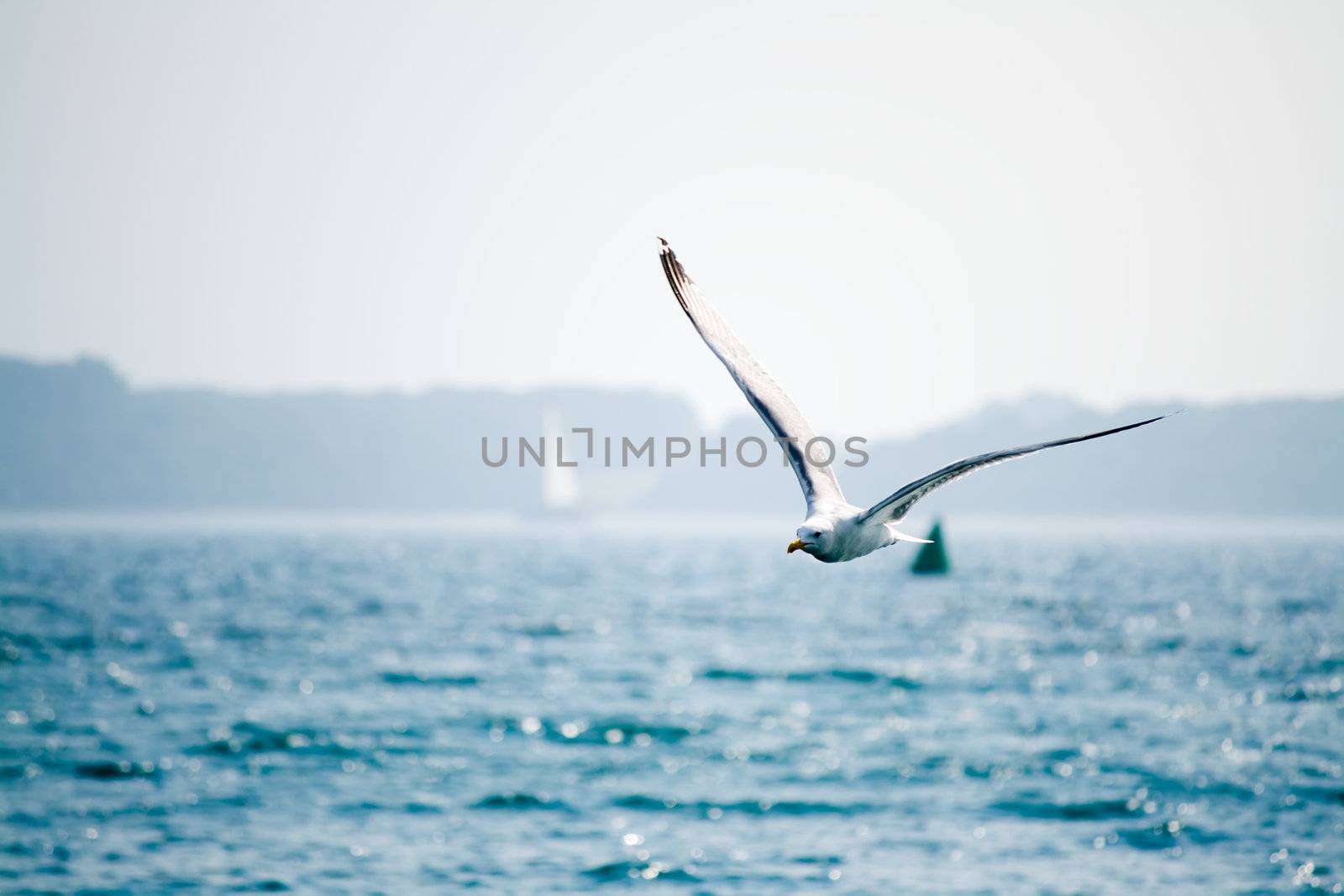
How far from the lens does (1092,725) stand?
114 ft

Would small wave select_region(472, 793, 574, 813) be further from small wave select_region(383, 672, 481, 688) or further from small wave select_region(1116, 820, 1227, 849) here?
small wave select_region(383, 672, 481, 688)

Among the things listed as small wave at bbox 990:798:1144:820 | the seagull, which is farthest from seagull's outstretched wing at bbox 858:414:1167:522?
small wave at bbox 990:798:1144:820

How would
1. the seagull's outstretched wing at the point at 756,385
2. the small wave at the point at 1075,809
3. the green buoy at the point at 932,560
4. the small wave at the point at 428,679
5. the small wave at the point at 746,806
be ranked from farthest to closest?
the green buoy at the point at 932,560 → the small wave at the point at 428,679 → the small wave at the point at 746,806 → the small wave at the point at 1075,809 → the seagull's outstretched wing at the point at 756,385

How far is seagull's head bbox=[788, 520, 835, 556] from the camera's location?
705cm

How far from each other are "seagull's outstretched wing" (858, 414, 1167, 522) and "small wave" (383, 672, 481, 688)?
36.9m

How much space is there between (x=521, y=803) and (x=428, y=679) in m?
18.9

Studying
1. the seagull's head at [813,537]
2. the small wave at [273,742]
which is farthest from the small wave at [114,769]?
the seagull's head at [813,537]

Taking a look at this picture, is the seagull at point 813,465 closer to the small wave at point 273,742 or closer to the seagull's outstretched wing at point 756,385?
the seagull's outstretched wing at point 756,385

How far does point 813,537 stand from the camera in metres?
7.07

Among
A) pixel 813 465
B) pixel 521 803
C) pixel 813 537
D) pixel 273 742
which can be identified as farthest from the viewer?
pixel 273 742

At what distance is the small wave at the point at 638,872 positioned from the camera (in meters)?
21.4

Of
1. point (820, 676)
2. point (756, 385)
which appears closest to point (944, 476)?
point (756, 385)

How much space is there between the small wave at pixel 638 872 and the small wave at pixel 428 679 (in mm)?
21414

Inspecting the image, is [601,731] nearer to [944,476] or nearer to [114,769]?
[114,769]
